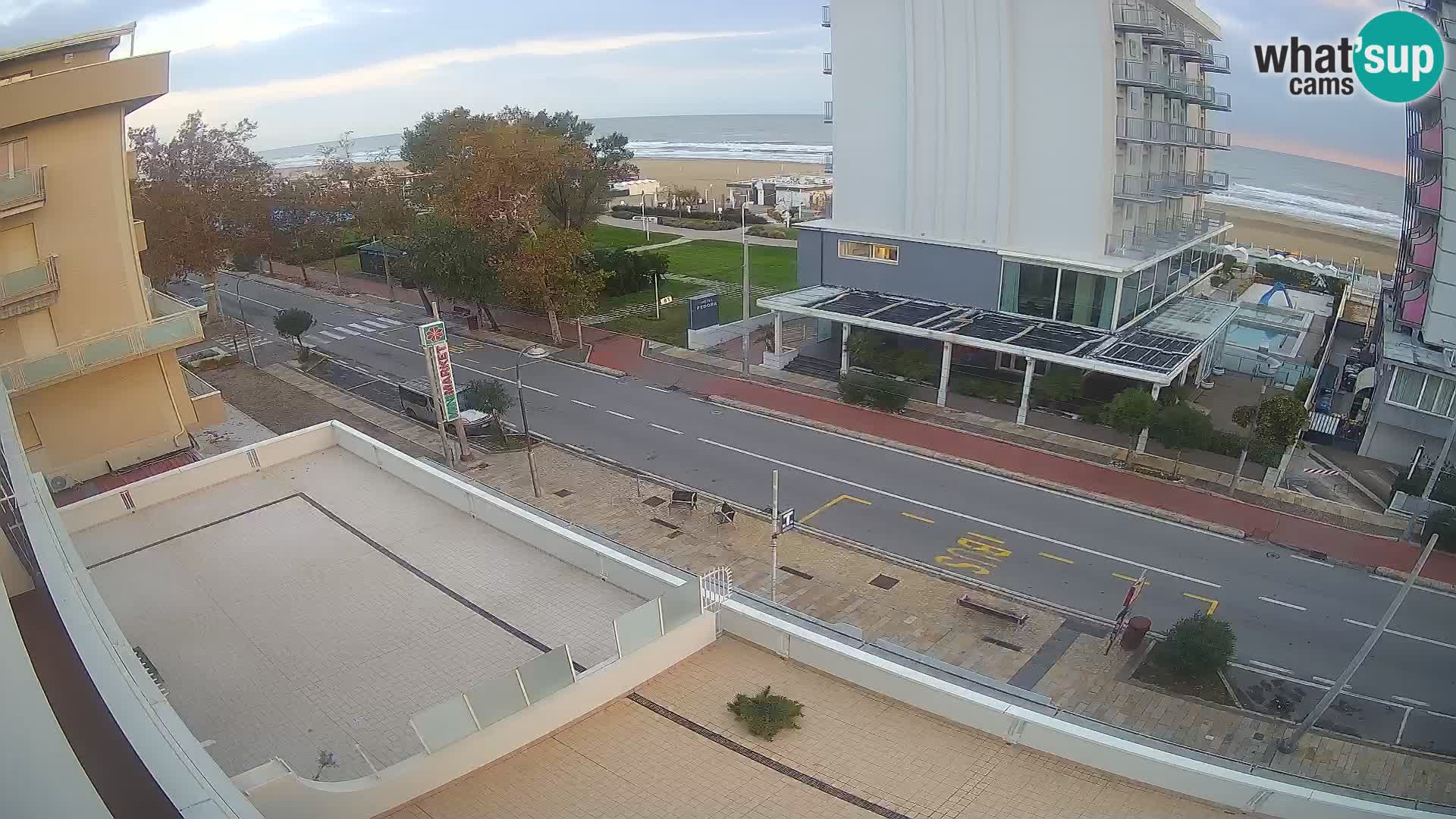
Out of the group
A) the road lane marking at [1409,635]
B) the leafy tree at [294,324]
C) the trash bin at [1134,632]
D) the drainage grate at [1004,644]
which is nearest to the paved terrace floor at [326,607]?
the drainage grate at [1004,644]

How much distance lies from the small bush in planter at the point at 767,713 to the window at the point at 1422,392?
25.5 m

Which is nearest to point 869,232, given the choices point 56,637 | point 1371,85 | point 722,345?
point 722,345

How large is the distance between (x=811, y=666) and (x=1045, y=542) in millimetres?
13032

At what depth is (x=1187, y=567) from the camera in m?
20.5

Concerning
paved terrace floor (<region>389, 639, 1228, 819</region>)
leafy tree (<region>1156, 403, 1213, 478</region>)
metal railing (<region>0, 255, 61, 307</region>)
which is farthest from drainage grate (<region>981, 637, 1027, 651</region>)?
metal railing (<region>0, 255, 61, 307</region>)

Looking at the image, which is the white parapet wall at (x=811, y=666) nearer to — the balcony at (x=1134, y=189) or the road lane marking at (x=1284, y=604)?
the road lane marking at (x=1284, y=604)

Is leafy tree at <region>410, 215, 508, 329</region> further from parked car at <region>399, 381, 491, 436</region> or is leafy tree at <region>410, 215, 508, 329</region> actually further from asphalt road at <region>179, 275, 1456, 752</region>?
asphalt road at <region>179, 275, 1456, 752</region>

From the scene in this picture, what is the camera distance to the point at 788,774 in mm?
9375

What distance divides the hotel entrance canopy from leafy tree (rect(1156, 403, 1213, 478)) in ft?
4.03

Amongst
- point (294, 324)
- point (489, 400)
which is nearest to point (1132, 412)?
point (489, 400)

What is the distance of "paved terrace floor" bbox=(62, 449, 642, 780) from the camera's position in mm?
10891

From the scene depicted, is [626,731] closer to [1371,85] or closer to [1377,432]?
[1371,85]

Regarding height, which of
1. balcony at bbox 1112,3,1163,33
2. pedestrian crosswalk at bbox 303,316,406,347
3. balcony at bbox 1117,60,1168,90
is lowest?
pedestrian crosswalk at bbox 303,316,406,347

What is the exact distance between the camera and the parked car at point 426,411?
29188 millimetres
